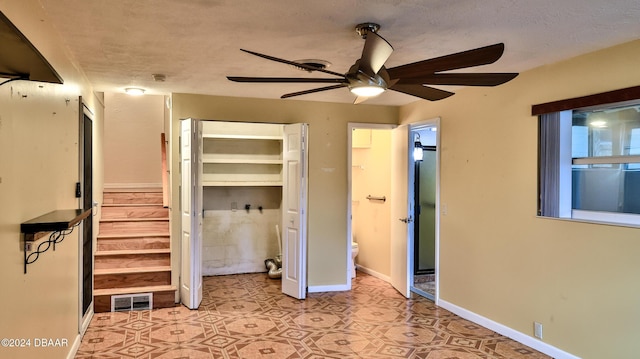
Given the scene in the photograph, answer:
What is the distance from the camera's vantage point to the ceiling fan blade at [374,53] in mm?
1959

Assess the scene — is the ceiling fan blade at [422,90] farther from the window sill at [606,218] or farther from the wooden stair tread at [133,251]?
the wooden stair tread at [133,251]

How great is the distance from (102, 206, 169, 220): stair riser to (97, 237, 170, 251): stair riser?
0.52 m

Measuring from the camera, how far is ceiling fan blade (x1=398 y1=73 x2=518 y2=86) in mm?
2262

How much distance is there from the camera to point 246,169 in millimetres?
5863

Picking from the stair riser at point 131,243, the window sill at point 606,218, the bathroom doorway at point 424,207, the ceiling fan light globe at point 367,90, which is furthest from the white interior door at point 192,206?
the window sill at point 606,218

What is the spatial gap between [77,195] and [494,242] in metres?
3.60

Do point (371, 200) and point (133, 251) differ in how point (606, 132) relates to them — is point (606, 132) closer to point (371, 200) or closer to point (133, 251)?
point (371, 200)

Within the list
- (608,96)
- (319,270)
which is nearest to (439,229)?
(319,270)

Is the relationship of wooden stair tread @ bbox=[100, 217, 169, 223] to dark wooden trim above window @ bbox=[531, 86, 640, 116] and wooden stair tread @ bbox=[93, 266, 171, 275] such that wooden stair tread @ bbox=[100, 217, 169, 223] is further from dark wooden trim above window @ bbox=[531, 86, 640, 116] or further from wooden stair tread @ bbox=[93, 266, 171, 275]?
dark wooden trim above window @ bbox=[531, 86, 640, 116]

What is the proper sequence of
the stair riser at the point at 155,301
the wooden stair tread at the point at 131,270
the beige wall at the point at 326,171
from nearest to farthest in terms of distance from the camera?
the stair riser at the point at 155,301
the wooden stair tread at the point at 131,270
the beige wall at the point at 326,171

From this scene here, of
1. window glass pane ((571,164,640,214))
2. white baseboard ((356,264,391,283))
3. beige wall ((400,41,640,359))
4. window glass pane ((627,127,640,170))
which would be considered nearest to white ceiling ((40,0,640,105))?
beige wall ((400,41,640,359))

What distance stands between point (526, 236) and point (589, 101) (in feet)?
3.89

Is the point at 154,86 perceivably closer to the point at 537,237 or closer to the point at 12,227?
→ the point at 12,227

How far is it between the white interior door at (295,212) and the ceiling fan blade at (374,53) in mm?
2575
